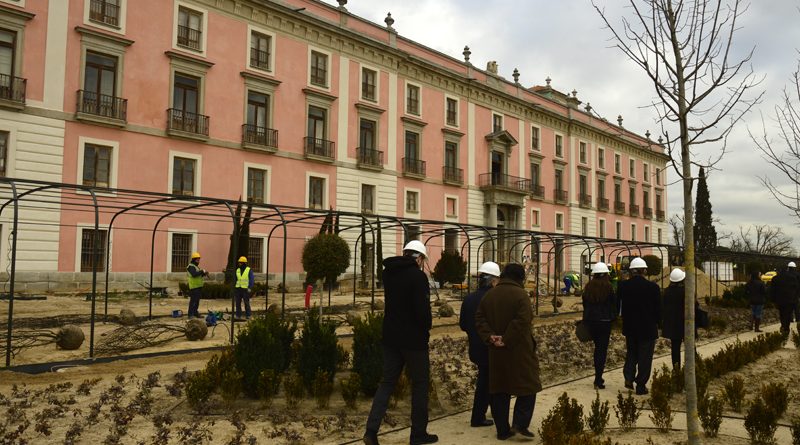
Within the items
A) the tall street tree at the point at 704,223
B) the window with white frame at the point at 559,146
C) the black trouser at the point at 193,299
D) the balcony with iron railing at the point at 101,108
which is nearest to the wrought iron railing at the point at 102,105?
the balcony with iron railing at the point at 101,108

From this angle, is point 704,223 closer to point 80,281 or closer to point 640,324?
point 80,281

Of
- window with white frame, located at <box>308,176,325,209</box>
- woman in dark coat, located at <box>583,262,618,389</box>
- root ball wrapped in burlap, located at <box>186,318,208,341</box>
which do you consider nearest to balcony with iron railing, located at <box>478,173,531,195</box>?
window with white frame, located at <box>308,176,325,209</box>

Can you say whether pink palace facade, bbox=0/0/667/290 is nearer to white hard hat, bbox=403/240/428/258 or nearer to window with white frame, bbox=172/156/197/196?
window with white frame, bbox=172/156/197/196

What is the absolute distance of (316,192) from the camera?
95.9 feet

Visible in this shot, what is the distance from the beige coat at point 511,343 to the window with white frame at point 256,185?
22.3 m

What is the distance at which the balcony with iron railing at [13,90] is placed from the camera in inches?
774

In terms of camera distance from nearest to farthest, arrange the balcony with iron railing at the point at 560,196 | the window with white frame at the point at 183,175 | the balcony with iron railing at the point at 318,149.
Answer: the window with white frame at the point at 183,175
the balcony with iron railing at the point at 318,149
the balcony with iron railing at the point at 560,196

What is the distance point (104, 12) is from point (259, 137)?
25.7ft

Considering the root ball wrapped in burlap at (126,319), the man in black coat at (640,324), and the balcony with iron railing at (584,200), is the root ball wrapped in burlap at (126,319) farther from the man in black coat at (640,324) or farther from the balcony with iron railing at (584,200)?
the balcony with iron railing at (584,200)

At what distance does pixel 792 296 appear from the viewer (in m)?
13.5

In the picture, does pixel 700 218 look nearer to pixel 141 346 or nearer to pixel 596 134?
pixel 596 134

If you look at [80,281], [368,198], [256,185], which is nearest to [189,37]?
[256,185]

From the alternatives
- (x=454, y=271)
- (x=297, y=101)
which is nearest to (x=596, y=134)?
(x=454, y=271)

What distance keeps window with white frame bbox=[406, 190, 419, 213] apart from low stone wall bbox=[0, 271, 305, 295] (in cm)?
1244
